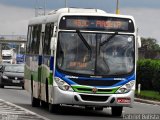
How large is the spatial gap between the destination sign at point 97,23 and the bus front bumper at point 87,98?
1985mm

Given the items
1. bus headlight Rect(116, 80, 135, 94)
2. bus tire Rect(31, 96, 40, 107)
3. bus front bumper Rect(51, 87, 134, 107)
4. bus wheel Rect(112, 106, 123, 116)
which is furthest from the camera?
bus tire Rect(31, 96, 40, 107)

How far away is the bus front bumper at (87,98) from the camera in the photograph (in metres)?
19.6

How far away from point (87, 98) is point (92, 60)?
1.14 m

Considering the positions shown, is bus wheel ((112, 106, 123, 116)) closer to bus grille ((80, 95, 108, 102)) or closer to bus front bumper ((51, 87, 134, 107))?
bus front bumper ((51, 87, 134, 107))

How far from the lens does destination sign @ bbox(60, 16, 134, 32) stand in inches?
791

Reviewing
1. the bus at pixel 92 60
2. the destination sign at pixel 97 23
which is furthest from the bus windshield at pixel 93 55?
the destination sign at pixel 97 23

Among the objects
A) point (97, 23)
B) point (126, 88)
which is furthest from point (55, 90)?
point (97, 23)

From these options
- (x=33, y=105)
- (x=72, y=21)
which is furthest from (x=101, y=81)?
(x=33, y=105)

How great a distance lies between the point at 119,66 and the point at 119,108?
1.67 metres

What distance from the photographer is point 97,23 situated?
20.2m

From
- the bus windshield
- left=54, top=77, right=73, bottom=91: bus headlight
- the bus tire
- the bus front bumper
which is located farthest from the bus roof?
the bus tire

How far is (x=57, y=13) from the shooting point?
21094 mm

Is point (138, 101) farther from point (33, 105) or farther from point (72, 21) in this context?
point (72, 21)

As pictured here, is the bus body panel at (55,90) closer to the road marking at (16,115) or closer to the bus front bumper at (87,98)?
the bus front bumper at (87,98)
